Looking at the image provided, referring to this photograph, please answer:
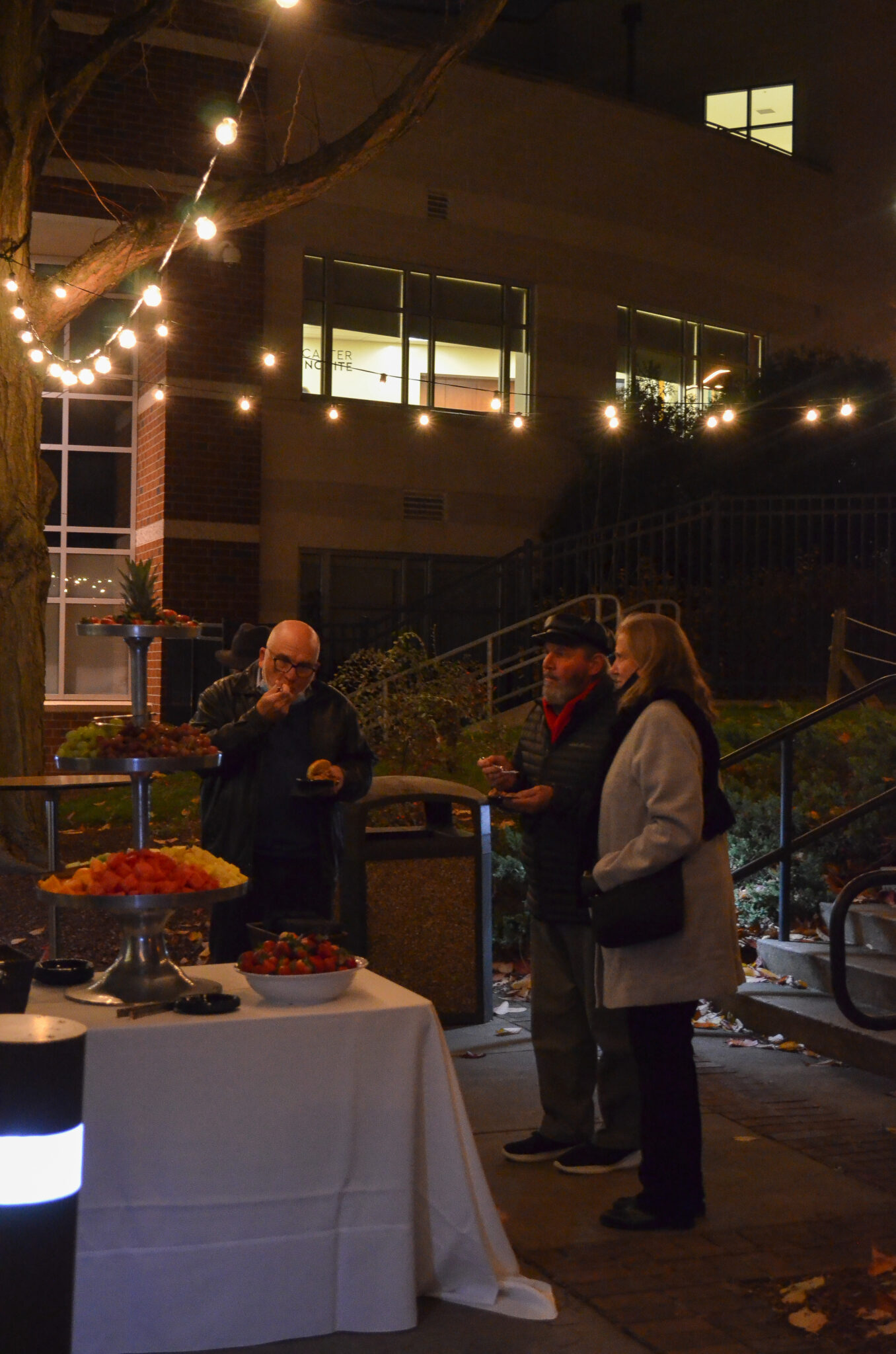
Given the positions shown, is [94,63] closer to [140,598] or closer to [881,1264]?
[140,598]

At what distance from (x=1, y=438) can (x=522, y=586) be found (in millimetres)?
9020

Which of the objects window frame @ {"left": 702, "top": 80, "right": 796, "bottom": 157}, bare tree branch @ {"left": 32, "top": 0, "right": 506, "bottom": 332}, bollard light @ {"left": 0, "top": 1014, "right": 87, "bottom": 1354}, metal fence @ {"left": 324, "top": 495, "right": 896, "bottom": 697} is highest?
window frame @ {"left": 702, "top": 80, "right": 796, "bottom": 157}

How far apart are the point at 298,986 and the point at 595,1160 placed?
1.92 m

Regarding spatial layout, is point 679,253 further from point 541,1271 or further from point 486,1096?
point 541,1271

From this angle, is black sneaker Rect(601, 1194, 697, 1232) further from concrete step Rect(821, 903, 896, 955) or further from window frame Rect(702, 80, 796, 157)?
window frame Rect(702, 80, 796, 157)

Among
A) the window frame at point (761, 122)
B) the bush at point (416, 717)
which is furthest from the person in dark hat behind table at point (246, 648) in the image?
the window frame at point (761, 122)

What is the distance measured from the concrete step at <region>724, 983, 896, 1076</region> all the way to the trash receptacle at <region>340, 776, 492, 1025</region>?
1.37 meters

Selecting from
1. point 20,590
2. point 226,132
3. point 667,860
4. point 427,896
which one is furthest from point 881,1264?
point 226,132

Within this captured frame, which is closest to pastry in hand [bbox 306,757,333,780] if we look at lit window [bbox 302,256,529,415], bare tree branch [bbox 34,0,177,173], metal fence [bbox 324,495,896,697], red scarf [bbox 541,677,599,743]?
red scarf [bbox 541,677,599,743]

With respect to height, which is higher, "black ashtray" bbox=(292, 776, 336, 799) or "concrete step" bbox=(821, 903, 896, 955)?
"black ashtray" bbox=(292, 776, 336, 799)

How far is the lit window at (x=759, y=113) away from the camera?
927 inches

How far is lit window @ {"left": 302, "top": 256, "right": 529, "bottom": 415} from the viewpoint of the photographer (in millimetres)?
18250

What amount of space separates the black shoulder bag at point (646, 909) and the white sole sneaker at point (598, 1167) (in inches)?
42.1

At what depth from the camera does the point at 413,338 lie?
1902 centimetres
